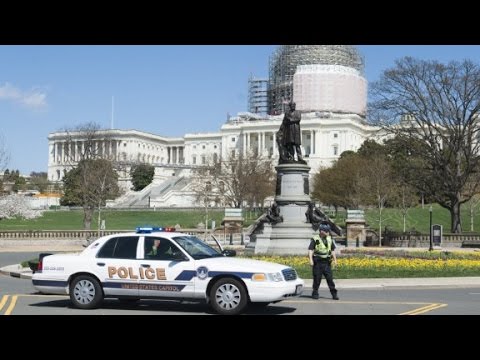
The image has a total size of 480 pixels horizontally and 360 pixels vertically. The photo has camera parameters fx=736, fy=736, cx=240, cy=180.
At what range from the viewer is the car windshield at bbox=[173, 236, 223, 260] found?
1417 centimetres

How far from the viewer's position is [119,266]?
14.2 m

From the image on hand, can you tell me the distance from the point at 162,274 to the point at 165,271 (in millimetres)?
87

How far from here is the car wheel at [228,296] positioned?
1342 cm

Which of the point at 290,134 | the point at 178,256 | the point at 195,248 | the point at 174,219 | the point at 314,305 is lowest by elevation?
the point at 314,305

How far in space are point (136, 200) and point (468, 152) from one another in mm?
Result: 80177

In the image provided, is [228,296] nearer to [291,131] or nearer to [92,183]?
[291,131]

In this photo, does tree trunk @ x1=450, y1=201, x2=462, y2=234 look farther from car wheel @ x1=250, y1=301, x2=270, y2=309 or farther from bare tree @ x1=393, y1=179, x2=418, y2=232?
car wheel @ x1=250, y1=301, x2=270, y2=309

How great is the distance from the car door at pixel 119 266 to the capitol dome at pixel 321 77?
424ft

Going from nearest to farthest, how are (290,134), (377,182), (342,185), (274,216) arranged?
1. (274,216)
2. (290,134)
3. (377,182)
4. (342,185)

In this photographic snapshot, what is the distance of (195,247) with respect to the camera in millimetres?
14570

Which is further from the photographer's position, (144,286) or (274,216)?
(274,216)

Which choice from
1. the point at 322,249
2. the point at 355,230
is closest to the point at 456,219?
the point at 355,230

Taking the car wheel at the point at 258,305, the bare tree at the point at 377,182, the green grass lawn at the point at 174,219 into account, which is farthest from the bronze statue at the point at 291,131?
the green grass lawn at the point at 174,219
